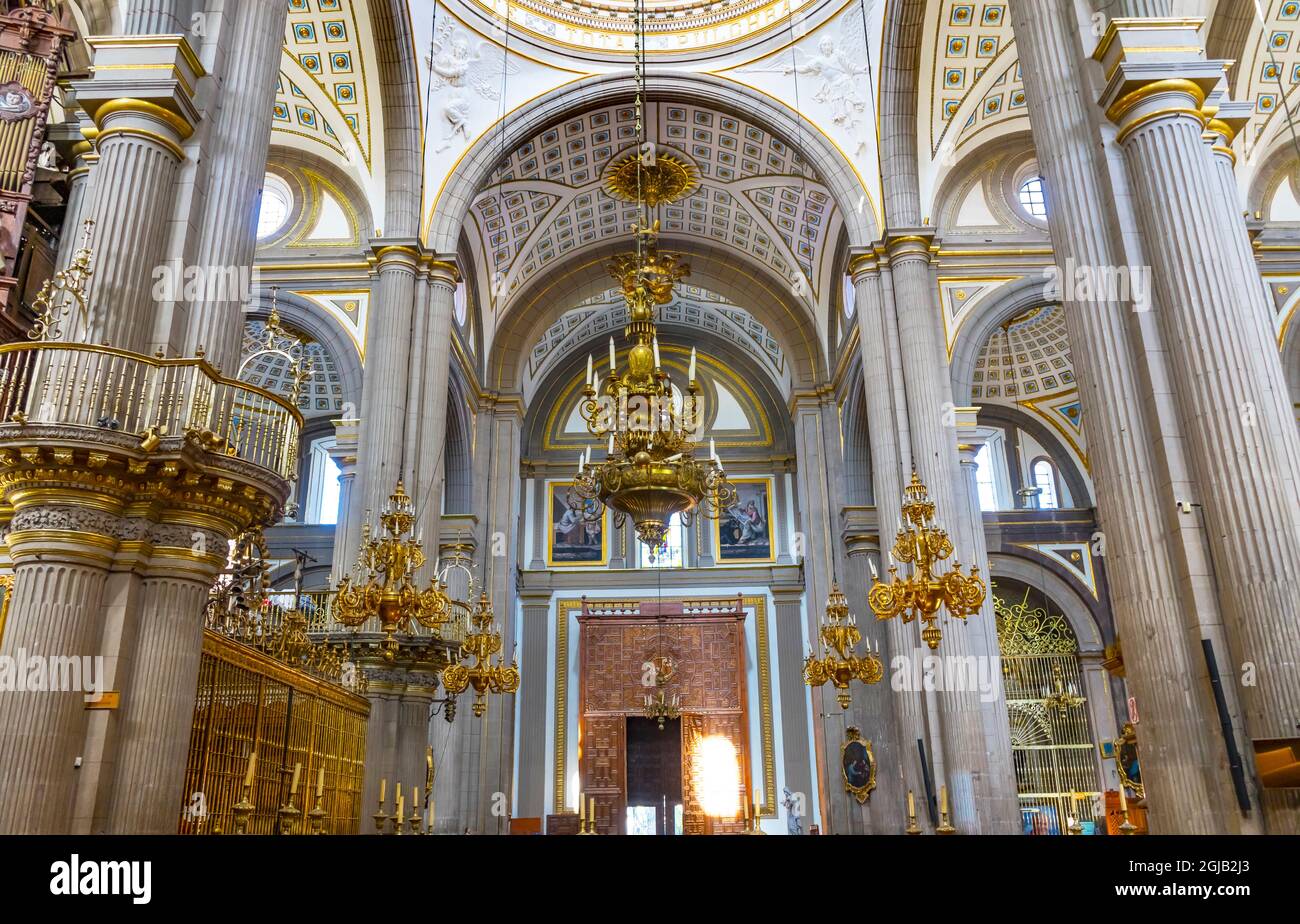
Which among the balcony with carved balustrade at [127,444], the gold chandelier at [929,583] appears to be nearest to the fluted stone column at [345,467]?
the balcony with carved balustrade at [127,444]

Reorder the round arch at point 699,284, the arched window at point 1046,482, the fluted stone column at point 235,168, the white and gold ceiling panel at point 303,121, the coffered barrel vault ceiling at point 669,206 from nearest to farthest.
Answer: the fluted stone column at point 235,168 < the white and gold ceiling panel at point 303,121 < the coffered barrel vault ceiling at point 669,206 < the round arch at point 699,284 < the arched window at point 1046,482

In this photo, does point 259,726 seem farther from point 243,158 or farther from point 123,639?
point 243,158

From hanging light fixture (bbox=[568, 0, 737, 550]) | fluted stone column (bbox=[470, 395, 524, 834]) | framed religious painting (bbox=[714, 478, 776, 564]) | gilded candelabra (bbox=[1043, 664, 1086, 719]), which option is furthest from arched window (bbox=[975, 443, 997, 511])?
hanging light fixture (bbox=[568, 0, 737, 550])

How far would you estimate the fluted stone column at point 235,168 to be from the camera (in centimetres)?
718

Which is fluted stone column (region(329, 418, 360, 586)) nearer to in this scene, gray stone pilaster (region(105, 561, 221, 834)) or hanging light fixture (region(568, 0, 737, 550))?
hanging light fixture (region(568, 0, 737, 550))

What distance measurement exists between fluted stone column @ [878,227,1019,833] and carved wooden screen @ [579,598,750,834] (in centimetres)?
1057

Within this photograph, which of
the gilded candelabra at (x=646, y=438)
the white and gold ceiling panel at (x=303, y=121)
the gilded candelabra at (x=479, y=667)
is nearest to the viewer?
the gilded candelabra at (x=646, y=438)

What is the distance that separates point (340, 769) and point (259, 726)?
259 centimetres

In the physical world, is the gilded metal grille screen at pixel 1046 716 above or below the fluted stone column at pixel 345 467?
below

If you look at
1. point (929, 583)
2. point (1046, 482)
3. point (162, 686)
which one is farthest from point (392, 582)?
point (1046, 482)

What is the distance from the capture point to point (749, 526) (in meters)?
25.4

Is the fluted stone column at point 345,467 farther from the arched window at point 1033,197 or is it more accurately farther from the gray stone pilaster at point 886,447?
the arched window at point 1033,197

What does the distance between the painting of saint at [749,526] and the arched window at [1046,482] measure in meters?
6.94

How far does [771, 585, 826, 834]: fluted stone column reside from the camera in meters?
22.2
